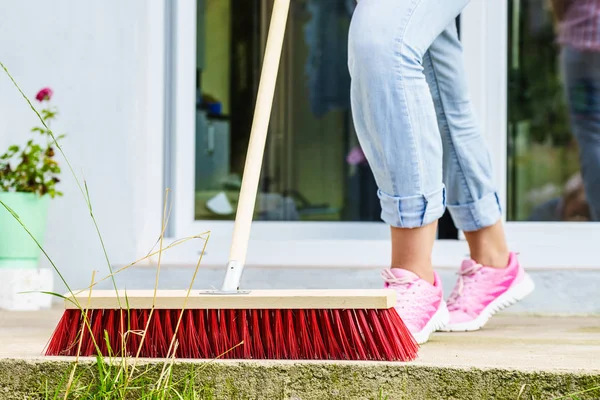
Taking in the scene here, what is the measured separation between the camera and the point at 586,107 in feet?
9.33

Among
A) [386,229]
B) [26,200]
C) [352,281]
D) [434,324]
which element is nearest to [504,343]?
[434,324]

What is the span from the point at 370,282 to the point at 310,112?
1131 mm

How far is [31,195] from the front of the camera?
2328 millimetres

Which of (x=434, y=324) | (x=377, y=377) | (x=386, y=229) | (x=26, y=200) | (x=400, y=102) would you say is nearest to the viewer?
(x=377, y=377)

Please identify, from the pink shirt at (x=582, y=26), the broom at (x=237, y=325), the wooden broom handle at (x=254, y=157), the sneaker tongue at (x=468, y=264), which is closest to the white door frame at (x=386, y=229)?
the pink shirt at (x=582, y=26)

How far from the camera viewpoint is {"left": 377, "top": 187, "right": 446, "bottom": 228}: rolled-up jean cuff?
154cm

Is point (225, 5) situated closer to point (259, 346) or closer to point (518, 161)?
point (518, 161)

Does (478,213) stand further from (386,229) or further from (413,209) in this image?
(386,229)

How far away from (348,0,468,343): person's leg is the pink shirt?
4.40 ft

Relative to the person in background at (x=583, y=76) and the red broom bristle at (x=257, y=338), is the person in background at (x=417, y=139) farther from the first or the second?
the person in background at (x=583, y=76)

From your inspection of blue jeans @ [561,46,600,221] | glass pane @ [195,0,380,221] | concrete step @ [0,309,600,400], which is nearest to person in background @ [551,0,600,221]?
blue jeans @ [561,46,600,221]

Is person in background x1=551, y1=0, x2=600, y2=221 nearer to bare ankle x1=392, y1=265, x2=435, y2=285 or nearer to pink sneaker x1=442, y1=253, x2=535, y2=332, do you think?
pink sneaker x1=442, y1=253, x2=535, y2=332

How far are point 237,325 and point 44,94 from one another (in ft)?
4.24

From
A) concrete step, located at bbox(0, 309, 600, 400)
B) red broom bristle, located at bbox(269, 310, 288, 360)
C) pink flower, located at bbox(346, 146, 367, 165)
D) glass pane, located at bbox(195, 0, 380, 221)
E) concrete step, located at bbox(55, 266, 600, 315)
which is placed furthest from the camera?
pink flower, located at bbox(346, 146, 367, 165)
